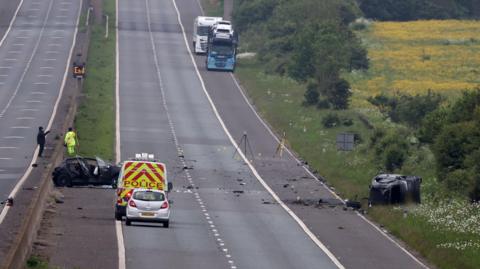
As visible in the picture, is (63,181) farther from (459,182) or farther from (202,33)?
(202,33)

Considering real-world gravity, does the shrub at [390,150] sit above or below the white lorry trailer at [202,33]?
above

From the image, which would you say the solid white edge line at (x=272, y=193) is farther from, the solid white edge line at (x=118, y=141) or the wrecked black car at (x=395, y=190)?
the solid white edge line at (x=118, y=141)

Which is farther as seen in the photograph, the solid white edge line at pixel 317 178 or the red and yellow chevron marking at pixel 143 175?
the red and yellow chevron marking at pixel 143 175

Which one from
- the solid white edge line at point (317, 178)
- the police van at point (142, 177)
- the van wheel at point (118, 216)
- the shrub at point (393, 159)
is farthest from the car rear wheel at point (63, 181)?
the shrub at point (393, 159)

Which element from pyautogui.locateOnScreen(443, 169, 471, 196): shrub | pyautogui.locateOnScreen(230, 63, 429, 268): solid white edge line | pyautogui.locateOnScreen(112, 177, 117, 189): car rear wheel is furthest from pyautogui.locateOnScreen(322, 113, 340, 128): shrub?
pyautogui.locateOnScreen(112, 177, 117, 189): car rear wheel

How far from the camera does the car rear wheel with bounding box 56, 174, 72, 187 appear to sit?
5856cm

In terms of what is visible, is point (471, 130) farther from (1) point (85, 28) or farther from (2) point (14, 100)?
(1) point (85, 28)

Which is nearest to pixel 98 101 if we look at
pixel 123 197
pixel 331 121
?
pixel 331 121

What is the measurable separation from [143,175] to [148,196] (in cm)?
368

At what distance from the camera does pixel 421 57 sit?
5118 inches

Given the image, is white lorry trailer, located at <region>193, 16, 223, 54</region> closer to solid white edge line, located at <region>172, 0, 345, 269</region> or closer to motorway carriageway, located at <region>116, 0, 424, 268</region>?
motorway carriageway, located at <region>116, 0, 424, 268</region>

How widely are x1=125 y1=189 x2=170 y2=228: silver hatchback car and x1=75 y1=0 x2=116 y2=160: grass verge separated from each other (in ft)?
73.2

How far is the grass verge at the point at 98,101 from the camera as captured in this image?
246ft

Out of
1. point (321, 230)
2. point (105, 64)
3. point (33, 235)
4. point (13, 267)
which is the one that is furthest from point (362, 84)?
point (13, 267)
